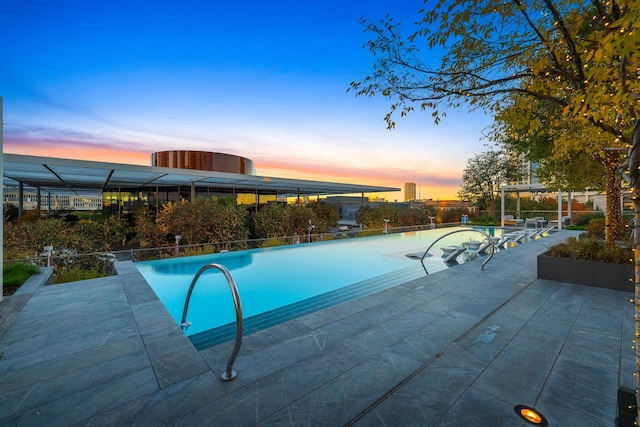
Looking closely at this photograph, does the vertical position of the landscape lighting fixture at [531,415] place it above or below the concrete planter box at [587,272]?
below

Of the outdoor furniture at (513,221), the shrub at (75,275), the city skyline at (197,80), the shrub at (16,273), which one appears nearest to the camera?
the shrub at (16,273)

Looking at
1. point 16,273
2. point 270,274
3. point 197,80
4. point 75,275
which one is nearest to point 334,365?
point 270,274

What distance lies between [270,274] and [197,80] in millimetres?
8471

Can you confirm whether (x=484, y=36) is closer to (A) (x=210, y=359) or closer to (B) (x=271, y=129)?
(A) (x=210, y=359)

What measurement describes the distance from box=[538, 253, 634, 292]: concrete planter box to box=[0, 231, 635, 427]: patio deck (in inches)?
45.0

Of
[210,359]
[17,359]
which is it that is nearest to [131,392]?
[210,359]

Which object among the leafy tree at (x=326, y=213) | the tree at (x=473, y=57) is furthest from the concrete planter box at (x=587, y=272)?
the leafy tree at (x=326, y=213)

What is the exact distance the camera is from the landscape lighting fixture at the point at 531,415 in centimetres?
198

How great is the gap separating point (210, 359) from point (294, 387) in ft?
3.25

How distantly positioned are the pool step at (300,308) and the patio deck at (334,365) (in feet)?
2.66

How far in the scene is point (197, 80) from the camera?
Answer: 11266 mm

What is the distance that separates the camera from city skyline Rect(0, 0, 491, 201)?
7137 mm

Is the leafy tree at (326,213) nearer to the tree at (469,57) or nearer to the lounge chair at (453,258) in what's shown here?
the lounge chair at (453,258)

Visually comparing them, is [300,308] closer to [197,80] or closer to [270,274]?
[270,274]
